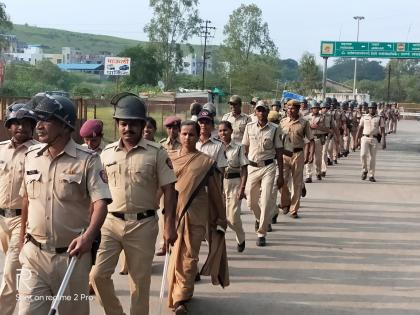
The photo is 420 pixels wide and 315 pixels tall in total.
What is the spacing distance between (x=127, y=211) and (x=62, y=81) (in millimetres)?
84131

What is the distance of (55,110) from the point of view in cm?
392

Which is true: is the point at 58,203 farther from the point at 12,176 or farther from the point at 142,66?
the point at 142,66

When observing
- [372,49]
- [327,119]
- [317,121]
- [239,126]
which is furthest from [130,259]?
[372,49]

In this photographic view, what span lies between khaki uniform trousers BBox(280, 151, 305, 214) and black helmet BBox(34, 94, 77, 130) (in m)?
6.99

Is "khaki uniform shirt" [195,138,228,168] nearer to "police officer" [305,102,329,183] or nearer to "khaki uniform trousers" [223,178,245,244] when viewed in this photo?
"khaki uniform trousers" [223,178,245,244]

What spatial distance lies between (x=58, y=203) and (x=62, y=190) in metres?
0.09

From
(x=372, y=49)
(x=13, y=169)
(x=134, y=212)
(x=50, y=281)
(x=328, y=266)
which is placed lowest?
(x=328, y=266)

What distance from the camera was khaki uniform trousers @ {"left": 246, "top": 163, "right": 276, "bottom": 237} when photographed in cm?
862

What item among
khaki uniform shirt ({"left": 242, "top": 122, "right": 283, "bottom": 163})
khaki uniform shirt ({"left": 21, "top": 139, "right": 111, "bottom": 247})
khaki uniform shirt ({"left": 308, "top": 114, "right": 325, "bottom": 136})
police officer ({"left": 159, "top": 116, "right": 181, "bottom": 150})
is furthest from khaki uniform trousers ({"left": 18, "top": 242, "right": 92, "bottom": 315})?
khaki uniform shirt ({"left": 308, "top": 114, "right": 325, "bottom": 136})

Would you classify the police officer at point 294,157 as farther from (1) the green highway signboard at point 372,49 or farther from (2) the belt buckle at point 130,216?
(1) the green highway signboard at point 372,49

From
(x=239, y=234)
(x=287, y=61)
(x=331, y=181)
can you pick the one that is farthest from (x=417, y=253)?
(x=287, y=61)

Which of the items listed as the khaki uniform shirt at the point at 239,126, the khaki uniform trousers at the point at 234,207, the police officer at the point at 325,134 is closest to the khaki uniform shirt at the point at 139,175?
the khaki uniform trousers at the point at 234,207

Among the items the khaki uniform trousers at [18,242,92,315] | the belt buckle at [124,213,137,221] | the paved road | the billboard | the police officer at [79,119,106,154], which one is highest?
the billboard

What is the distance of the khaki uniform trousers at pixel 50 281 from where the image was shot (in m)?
3.88
